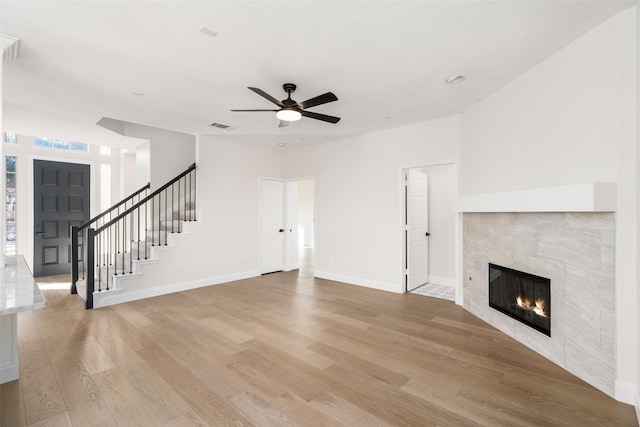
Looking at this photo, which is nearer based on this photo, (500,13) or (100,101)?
(500,13)

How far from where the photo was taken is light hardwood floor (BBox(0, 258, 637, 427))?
2.05 metres

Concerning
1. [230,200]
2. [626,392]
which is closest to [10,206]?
[230,200]

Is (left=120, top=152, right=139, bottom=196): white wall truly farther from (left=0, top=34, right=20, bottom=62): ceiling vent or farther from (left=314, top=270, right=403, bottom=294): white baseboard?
(left=314, top=270, right=403, bottom=294): white baseboard

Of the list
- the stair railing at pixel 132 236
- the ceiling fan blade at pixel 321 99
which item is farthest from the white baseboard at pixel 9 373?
the ceiling fan blade at pixel 321 99

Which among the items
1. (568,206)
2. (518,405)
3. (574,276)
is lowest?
(518,405)

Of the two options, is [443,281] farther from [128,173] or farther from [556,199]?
[128,173]

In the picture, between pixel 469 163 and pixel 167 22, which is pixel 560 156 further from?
pixel 167 22

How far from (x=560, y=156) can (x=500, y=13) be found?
1.43 metres

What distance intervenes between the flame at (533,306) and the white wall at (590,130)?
729 mm

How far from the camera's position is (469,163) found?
13.8 feet

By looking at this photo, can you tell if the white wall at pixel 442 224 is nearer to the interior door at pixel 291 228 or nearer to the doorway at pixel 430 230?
the doorway at pixel 430 230

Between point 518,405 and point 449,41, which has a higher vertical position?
point 449,41

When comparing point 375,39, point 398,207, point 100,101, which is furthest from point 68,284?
point 375,39

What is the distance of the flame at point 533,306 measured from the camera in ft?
9.70
